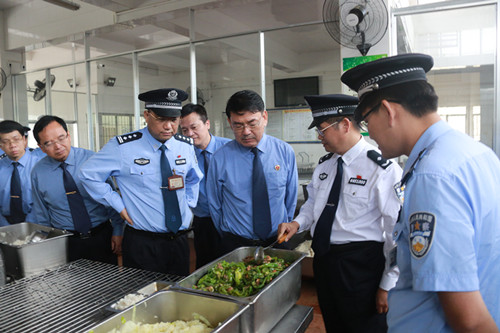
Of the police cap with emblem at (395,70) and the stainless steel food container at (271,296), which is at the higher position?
the police cap with emblem at (395,70)

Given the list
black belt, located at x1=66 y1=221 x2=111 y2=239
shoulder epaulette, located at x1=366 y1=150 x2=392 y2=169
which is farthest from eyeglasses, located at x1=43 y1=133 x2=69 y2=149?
shoulder epaulette, located at x1=366 y1=150 x2=392 y2=169

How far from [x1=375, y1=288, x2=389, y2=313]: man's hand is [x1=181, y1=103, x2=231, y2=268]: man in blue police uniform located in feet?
5.05

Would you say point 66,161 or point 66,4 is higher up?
point 66,4

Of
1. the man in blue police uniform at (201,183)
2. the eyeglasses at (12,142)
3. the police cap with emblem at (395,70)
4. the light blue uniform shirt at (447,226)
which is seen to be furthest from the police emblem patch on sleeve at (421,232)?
the eyeglasses at (12,142)

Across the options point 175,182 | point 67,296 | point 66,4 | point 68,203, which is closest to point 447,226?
point 67,296

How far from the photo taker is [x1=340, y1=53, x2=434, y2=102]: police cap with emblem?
1.02m

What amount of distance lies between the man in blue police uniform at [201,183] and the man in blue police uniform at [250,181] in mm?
716

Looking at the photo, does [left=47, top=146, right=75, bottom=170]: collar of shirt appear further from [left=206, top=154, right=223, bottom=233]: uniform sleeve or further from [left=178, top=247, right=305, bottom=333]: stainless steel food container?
[left=178, top=247, right=305, bottom=333]: stainless steel food container

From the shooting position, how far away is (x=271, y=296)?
1261 mm

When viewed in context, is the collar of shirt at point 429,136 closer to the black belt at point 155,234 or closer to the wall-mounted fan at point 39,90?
the black belt at point 155,234

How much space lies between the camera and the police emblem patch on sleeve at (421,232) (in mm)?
848

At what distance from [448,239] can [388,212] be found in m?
0.86

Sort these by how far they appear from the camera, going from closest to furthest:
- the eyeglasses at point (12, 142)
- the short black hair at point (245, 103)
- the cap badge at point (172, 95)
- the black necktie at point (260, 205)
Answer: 1. the short black hair at point (245, 103)
2. the black necktie at point (260, 205)
3. the cap badge at point (172, 95)
4. the eyeglasses at point (12, 142)

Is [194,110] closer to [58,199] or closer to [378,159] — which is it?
[58,199]
